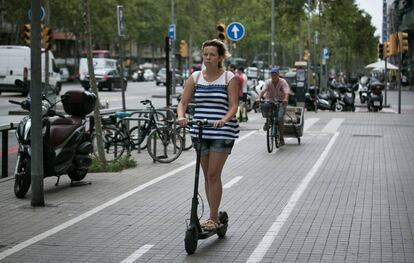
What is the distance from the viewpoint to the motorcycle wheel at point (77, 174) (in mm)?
12039

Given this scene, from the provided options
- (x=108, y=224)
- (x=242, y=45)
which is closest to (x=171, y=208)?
(x=108, y=224)

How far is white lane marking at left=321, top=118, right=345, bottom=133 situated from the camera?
22.9 m

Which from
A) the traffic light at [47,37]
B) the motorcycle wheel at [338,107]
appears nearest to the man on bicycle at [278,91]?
the traffic light at [47,37]

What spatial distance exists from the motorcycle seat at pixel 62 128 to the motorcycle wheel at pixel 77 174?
659mm

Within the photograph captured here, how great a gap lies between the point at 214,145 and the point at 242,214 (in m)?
1.91

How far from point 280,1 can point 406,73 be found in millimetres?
31472

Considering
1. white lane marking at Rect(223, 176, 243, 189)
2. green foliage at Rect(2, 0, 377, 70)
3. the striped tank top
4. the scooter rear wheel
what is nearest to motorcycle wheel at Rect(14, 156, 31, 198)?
white lane marking at Rect(223, 176, 243, 189)

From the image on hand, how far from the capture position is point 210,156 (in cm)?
792

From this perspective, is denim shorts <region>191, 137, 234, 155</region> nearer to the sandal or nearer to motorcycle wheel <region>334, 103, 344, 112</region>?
the sandal

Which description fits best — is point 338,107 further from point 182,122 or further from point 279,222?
point 182,122

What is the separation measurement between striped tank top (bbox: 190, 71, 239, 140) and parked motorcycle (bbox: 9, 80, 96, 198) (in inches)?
136

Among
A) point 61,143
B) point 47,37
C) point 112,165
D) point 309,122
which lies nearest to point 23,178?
point 61,143

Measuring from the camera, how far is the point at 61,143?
448 inches

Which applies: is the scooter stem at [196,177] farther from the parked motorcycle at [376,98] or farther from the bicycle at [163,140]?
the parked motorcycle at [376,98]
